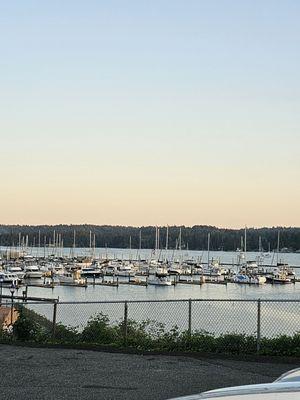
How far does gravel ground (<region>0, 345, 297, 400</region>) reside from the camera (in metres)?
11.0

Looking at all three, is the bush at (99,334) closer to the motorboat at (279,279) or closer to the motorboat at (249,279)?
the motorboat at (249,279)

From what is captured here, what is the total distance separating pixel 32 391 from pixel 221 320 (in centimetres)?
2871

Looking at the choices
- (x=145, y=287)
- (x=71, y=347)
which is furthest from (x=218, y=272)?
(x=71, y=347)

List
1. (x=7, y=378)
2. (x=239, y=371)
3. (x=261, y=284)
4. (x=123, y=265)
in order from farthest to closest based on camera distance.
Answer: (x=123, y=265)
(x=261, y=284)
(x=239, y=371)
(x=7, y=378)

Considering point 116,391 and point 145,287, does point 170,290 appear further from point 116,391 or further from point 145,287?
point 116,391

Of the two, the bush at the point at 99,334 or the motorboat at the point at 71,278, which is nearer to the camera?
the bush at the point at 99,334

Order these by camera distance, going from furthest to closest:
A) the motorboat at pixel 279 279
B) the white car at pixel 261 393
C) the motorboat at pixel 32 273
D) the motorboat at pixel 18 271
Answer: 1. the motorboat at pixel 279 279
2. the motorboat at pixel 32 273
3. the motorboat at pixel 18 271
4. the white car at pixel 261 393

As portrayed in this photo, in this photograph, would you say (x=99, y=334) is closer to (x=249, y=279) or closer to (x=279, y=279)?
(x=249, y=279)

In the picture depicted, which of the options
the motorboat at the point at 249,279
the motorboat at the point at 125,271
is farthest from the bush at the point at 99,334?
the motorboat at the point at 125,271

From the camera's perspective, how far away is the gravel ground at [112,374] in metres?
11.0

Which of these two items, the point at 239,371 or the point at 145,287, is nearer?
the point at 239,371

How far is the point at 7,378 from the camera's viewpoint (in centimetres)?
1212

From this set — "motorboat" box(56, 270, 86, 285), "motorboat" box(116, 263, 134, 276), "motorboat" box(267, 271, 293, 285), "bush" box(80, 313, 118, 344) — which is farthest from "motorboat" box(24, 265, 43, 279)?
"bush" box(80, 313, 118, 344)

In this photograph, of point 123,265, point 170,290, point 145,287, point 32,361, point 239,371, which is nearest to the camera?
point 239,371
